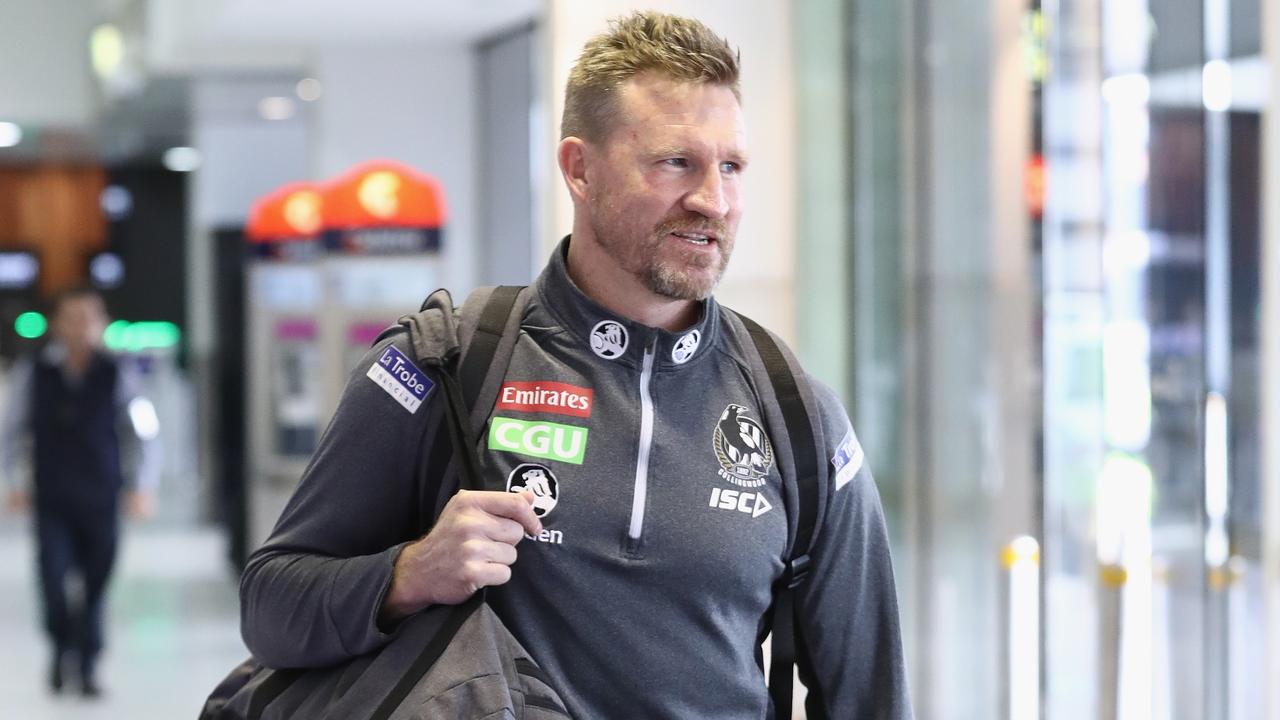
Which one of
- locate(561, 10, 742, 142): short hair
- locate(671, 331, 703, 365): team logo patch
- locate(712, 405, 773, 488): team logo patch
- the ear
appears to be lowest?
locate(712, 405, 773, 488): team logo patch

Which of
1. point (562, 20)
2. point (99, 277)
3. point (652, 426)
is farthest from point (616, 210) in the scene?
point (99, 277)

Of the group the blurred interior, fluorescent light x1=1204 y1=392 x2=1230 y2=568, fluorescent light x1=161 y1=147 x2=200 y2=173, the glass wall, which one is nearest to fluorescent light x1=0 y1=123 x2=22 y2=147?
fluorescent light x1=161 y1=147 x2=200 y2=173

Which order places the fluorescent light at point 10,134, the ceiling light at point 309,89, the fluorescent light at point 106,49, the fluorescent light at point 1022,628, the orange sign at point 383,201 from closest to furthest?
the fluorescent light at point 1022,628, the orange sign at point 383,201, the ceiling light at point 309,89, the fluorescent light at point 106,49, the fluorescent light at point 10,134

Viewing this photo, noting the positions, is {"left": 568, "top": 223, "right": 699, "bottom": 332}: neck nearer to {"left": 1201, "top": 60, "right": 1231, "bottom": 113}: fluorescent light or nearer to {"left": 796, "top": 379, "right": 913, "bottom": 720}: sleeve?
{"left": 796, "top": 379, "right": 913, "bottom": 720}: sleeve

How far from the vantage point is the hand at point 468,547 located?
1486mm

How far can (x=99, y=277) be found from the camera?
18.4 meters

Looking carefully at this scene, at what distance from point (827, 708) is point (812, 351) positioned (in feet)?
11.4

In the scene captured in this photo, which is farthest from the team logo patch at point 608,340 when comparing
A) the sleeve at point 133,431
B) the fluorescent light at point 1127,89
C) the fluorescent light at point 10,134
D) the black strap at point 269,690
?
the fluorescent light at point 10,134

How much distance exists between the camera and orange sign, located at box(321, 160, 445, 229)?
7.58 metres

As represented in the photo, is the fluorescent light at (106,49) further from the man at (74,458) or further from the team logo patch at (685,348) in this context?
the team logo patch at (685,348)

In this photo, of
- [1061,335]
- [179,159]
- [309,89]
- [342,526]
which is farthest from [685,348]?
[179,159]

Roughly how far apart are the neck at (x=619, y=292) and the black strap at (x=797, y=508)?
111 mm

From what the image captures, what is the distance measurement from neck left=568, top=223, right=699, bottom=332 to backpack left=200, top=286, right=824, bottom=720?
0.08m

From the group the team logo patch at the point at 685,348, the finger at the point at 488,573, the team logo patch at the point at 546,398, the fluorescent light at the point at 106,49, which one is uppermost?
the fluorescent light at the point at 106,49
